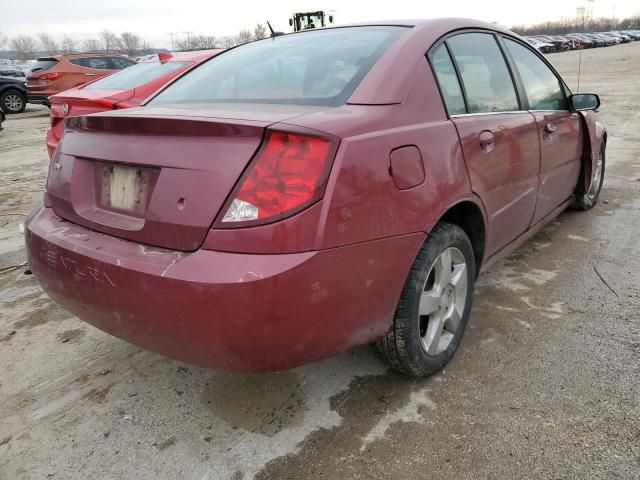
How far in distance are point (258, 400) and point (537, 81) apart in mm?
2645

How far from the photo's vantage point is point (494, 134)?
2.57 m

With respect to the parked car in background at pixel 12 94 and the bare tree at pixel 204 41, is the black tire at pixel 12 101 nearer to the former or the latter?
the parked car in background at pixel 12 94

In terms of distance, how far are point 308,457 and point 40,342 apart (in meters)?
1.74

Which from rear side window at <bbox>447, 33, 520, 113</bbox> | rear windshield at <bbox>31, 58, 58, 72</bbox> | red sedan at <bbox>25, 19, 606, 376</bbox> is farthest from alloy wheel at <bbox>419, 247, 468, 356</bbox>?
rear windshield at <bbox>31, 58, 58, 72</bbox>

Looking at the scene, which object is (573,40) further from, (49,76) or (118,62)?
(49,76)

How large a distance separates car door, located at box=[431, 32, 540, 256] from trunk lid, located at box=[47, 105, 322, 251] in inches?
33.1

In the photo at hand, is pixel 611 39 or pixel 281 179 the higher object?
pixel 611 39

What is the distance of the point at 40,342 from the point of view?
2832 millimetres

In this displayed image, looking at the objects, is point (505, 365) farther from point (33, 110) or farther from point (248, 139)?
point (33, 110)

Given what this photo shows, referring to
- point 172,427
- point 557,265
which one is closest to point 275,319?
point 172,427

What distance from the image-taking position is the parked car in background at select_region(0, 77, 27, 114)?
1620 cm

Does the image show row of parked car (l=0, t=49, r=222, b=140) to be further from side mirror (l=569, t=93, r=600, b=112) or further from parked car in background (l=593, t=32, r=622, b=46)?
parked car in background (l=593, t=32, r=622, b=46)

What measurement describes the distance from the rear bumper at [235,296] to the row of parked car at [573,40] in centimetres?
4403

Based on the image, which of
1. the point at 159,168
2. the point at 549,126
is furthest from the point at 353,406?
the point at 549,126
